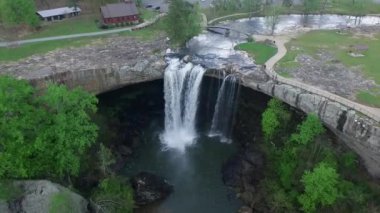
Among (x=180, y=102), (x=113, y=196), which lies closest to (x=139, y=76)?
(x=180, y=102)

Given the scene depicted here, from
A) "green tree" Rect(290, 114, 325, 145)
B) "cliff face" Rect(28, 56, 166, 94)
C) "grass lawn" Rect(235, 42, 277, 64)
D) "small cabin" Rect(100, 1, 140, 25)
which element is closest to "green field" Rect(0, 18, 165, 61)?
"small cabin" Rect(100, 1, 140, 25)

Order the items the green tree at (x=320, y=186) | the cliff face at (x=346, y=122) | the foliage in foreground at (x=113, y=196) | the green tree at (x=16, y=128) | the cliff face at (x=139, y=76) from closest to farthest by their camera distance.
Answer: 1. the green tree at (x=16, y=128)
2. the green tree at (x=320, y=186)
3. the cliff face at (x=346, y=122)
4. the foliage in foreground at (x=113, y=196)
5. the cliff face at (x=139, y=76)

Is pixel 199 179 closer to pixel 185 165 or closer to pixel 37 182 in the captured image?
pixel 185 165

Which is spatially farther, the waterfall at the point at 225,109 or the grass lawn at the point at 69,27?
the grass lawn at the point at 69,27

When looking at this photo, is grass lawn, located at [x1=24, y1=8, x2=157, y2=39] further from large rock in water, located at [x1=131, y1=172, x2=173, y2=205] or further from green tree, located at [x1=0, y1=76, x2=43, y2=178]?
green tree, located at [x1=0, y1=76, x2=43, y2=178]

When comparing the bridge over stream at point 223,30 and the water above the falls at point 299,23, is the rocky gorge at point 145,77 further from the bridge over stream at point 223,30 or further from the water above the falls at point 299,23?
the water above the falls at point 299,23

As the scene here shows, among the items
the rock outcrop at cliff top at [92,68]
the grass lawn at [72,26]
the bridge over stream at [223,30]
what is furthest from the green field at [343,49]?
the grass lawn at [72,26]
